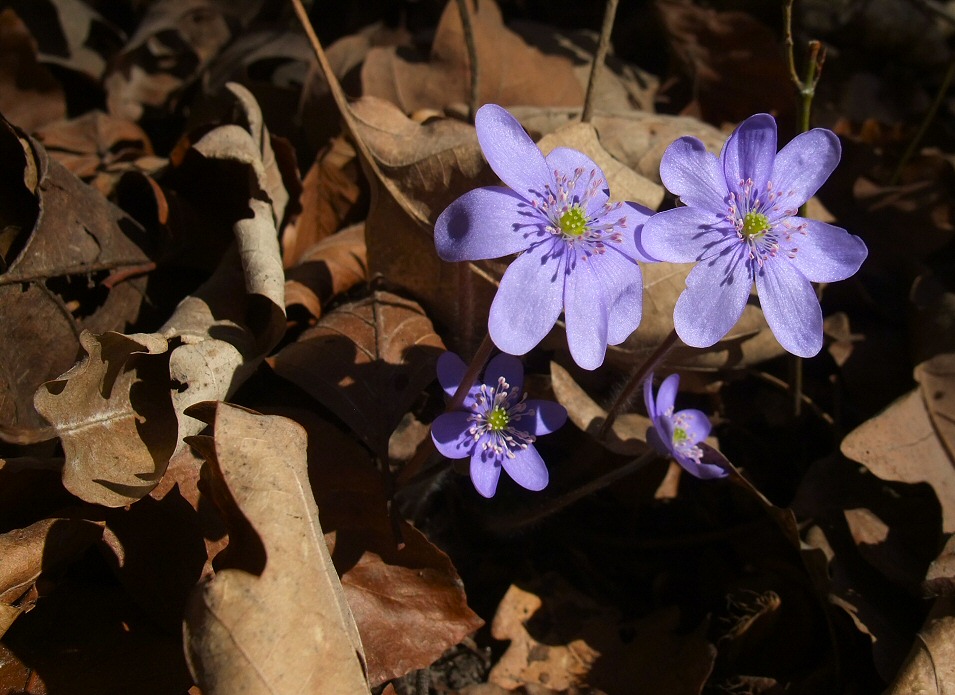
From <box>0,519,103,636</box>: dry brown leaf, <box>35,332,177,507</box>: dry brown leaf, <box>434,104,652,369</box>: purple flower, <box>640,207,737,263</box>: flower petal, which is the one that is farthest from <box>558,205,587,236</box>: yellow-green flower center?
<box>0,519,103,636</box>: dry brown leaf

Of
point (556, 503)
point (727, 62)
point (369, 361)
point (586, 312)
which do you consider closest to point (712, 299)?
point (586, 312)

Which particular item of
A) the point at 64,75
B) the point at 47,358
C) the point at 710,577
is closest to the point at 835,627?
the point at 710,577

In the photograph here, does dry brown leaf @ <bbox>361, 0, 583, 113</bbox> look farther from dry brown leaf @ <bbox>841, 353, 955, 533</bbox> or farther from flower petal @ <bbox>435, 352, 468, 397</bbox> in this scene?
dry brown leaf @ <bbox>841, 353, 955, 533</bbox>

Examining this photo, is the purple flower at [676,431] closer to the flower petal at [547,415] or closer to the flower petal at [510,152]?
the flower petal at [547,415]

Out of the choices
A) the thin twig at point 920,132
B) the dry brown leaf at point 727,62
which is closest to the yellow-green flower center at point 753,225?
the dry brown leaf at point 727,62

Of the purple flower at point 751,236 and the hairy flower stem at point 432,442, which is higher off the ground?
the purple flower at point 751,236
